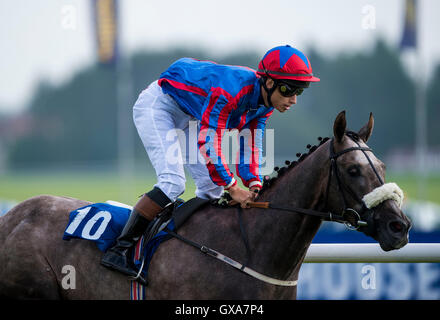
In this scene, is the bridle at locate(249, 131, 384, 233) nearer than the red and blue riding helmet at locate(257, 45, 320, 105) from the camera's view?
Yes

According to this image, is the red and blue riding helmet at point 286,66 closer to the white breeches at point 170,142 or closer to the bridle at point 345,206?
the bridle at point 345,206

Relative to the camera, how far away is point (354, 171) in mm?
2922

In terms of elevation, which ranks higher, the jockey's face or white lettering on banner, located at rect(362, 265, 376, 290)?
the jockey's face

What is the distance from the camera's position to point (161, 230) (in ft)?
10.7

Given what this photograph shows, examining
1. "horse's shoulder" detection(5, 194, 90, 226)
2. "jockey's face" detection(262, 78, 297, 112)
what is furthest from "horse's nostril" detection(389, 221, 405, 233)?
"horse's shoulder" detection(5, 194, 90, 226)

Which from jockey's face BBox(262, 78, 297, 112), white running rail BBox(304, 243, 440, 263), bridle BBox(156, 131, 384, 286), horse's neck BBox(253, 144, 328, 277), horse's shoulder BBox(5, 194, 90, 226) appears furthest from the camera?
white running rail BBox(304, 243, 440, 263)

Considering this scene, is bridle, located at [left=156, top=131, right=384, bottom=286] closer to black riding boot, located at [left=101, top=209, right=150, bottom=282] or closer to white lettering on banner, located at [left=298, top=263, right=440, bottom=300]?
black riding boot, located at [left=101, top=209, right=150, bottom=282]

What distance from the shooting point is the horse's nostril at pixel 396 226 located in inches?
110

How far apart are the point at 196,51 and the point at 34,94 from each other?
1295 centimetres

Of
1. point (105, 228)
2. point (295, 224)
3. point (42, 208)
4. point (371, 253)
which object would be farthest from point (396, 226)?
point (42, 208)

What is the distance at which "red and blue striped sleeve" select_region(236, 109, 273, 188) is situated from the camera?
11.9ft

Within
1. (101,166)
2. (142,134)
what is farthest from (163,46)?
(142,134)

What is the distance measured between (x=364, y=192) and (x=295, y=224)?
39 centimetres

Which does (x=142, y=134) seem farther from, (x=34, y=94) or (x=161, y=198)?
(x=34, y=94)
